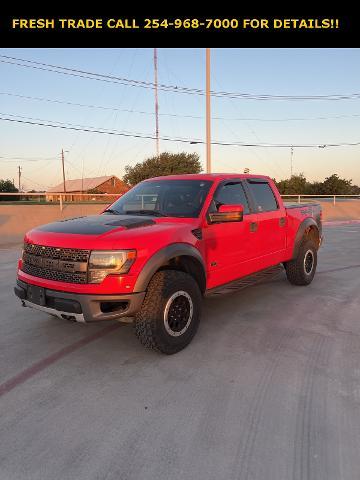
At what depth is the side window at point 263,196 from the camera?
508 centimetres

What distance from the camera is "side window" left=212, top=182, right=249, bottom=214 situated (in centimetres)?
436

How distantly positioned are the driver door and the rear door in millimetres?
173

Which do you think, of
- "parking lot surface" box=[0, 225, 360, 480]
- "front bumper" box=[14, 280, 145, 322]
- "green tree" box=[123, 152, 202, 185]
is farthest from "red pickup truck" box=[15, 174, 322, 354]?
"green tree" box=[123, 152, 202, 185]

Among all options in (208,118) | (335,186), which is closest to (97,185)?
(335,186)

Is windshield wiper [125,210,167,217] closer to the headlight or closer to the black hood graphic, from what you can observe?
the black hood graphic

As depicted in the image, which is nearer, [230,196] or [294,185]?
[230,196]

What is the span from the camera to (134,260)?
10.6 feet

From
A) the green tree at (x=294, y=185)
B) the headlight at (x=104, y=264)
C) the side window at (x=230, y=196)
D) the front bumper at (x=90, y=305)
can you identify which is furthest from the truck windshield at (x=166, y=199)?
the green tree at (x=294, y=185)

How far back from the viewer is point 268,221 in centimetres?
510

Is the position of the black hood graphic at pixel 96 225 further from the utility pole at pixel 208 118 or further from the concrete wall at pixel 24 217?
the utility pole at pixel 208 118

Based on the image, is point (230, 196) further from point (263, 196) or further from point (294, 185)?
point (294, 185)

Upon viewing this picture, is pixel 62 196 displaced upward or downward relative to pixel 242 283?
upward

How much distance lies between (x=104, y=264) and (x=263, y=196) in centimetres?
291

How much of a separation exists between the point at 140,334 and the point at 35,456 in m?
1.38
